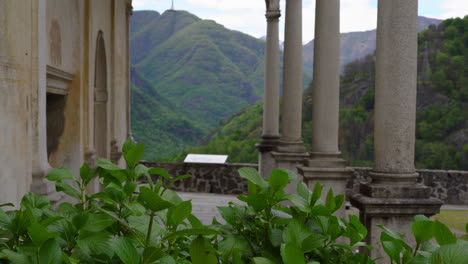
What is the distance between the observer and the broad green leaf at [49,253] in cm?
106

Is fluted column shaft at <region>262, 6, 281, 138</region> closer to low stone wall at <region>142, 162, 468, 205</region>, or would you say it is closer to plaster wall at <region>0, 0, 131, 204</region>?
low stone wall at <region>142, 162, 468, 205</region>

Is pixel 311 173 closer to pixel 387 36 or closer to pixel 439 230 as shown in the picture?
pixel 387 36

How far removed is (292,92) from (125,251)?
10.1 metres

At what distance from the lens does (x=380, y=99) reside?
5734 millimetres

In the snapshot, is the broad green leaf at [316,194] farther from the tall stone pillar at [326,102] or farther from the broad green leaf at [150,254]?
the tall stone pillar at [326,102]

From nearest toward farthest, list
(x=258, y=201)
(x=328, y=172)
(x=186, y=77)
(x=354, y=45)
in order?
1. (x=258, y=201)
2. (x=328, y=172)
3. (x=186, y=77)
4. (x=354, y=45)

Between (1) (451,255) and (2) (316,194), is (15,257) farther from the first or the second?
(1) (451,255)

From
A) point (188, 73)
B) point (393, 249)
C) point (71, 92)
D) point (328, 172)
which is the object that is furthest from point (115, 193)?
point (188, 73)

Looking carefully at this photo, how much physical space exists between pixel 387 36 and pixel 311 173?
9.01 ft

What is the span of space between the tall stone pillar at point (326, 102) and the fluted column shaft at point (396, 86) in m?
1.85

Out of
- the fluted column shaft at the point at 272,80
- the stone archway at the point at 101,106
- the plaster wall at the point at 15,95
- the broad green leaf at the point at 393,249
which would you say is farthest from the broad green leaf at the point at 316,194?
the fluted column shaft at the point at 272,80

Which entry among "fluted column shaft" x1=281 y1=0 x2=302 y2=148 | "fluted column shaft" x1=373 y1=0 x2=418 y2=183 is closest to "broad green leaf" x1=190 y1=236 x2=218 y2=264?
"fluted column shaft" x1=373 y1=0 x2=418 y2=183

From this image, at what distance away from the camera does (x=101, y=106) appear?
414 inches

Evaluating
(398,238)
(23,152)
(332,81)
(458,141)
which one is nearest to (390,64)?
(332,81)
